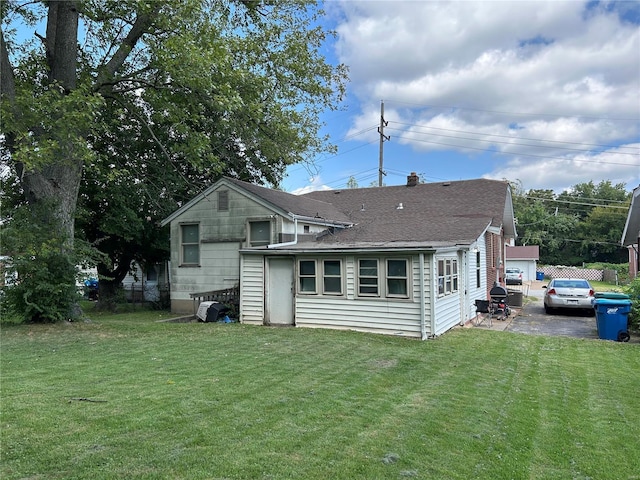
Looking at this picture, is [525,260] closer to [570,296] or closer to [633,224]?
[633,224]

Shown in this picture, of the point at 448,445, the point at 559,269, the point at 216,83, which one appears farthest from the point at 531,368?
the point at 559,269

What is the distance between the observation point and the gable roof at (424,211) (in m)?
14.7

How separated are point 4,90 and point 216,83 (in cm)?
537

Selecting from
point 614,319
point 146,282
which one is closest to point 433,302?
point 614,319

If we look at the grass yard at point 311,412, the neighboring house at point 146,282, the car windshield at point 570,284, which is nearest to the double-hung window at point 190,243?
the neighboring house at point 146,282

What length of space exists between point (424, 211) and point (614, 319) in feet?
29.7

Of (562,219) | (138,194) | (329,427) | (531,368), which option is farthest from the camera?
(562,219)

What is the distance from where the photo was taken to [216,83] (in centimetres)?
1230

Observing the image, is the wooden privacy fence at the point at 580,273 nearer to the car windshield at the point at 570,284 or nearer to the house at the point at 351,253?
the house at the point at 351,253

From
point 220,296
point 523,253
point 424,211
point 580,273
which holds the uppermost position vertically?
point 424,211

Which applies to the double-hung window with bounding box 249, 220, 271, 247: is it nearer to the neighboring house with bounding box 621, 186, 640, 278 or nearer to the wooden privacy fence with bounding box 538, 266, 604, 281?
the neighboring house with bounding box 621, 186, 640, 278

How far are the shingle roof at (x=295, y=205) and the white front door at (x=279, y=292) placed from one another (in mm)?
3002

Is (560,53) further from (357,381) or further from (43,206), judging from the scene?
(43,206)

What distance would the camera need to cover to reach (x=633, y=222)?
69.1 feet
